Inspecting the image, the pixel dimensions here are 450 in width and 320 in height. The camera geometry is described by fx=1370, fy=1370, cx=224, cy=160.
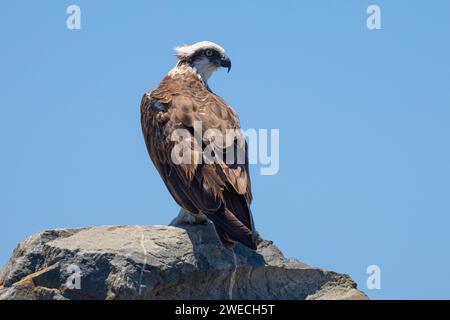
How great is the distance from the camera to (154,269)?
14.4 meters

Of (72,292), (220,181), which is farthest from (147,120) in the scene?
(72,292)

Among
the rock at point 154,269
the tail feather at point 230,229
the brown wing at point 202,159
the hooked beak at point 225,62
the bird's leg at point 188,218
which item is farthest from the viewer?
the hooked beak at point 225,62

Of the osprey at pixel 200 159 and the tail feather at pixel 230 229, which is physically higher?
the osprey at pixel 200 159

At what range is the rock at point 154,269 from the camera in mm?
14391

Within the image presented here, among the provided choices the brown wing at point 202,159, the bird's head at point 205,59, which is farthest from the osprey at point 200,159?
the bird's head at point 205,59

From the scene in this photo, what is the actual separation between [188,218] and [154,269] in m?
1.32

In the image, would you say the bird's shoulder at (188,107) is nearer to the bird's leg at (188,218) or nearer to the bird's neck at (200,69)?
the bird's neck at (200,69)

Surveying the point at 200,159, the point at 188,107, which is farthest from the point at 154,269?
the point at 188,107

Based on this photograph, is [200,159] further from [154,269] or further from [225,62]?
[225,62]

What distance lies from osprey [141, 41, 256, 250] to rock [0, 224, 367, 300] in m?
0.35

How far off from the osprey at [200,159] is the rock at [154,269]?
351 millimetres

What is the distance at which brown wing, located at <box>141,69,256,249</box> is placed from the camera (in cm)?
1483

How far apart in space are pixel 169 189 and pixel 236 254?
4.32ft
